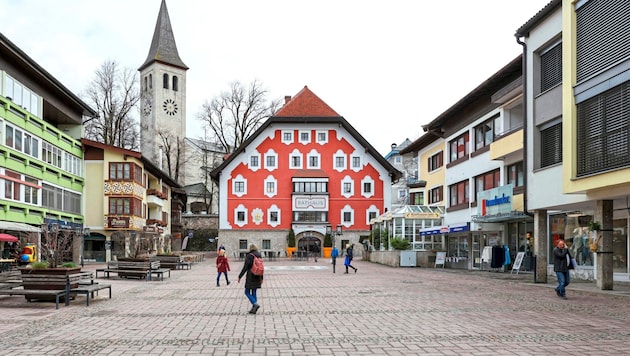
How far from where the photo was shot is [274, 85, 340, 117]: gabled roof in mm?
64662

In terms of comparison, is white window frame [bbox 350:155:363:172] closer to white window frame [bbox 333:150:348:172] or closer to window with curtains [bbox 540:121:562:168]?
white window frame [bbox 333:150:348:172]

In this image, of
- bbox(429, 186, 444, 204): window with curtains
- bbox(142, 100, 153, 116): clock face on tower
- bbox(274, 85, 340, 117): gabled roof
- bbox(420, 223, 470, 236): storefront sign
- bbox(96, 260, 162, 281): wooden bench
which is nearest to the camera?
bbox(96, 260, 162, 281): wooden bench

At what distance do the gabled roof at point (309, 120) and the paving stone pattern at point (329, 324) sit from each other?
43.4m

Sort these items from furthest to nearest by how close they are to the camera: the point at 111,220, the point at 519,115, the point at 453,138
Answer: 1. the point at 111,220
2. the point at 453,138
3. the point at 519,115

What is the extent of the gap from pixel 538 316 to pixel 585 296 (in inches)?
214

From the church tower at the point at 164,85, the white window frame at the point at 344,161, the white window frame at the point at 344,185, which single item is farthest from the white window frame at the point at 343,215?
the church tower at the point at 164,85

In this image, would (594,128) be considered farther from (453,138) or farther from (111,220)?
(111,220)

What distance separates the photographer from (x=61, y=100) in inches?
1813

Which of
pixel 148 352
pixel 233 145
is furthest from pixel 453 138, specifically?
pixel 233 145

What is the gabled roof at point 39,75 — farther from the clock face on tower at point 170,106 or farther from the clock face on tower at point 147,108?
the clock face on tower at point 147,108

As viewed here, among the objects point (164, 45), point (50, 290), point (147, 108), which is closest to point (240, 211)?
point (147, 108)

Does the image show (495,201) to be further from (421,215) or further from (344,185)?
(344,185)

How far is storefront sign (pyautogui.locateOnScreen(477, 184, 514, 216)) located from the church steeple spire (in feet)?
247

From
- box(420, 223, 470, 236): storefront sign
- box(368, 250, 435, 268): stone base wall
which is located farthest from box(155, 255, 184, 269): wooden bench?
box(420, 223, 470, 236): storefront sign
